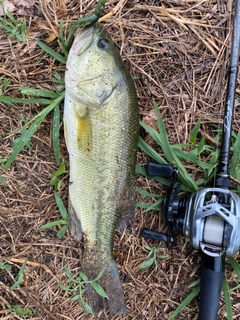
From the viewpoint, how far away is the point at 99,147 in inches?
103

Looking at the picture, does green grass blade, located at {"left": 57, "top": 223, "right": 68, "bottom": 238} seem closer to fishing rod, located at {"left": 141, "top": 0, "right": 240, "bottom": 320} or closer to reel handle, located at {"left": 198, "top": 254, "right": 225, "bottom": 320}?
fishing rod, located at {"left": 141, "top": 0, "right": 240, "bottom": 320}

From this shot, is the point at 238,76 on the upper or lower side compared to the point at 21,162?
upper

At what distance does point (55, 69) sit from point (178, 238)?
1660mm

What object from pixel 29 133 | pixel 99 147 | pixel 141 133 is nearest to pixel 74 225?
A: pixel 99 147

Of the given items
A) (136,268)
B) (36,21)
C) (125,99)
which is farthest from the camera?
(136,268)

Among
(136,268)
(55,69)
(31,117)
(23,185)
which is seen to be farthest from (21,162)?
(136,268)

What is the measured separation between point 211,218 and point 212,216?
0.02 metres

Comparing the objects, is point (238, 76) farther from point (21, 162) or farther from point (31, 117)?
point (21, 162)

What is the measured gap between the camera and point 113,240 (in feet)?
9.32

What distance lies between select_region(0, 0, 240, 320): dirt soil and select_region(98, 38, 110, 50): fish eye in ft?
1.25

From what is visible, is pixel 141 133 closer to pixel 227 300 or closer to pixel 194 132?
pixel 194 132

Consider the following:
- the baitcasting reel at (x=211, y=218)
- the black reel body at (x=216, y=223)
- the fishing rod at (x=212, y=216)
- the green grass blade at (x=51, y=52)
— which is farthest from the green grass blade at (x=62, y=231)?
the green grass blade at (x=51, y=52)

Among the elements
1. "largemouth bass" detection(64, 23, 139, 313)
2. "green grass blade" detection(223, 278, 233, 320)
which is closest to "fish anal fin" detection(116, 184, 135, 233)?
"largemouth bass" detection(64, 23, 139, 313)

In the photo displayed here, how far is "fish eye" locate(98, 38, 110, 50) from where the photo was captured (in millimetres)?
2490
